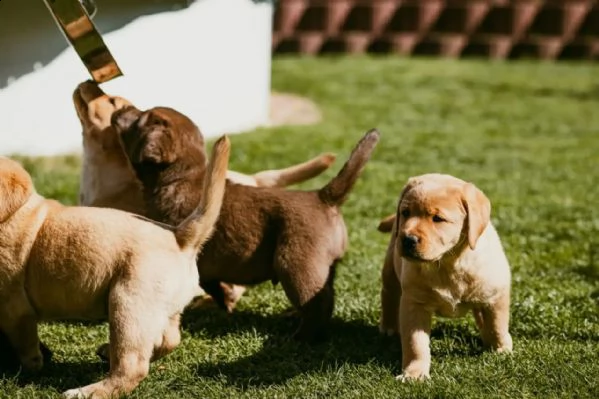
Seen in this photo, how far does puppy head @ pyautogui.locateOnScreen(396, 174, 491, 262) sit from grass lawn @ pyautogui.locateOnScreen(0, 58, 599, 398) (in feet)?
1.84

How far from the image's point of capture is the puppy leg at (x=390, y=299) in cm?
493

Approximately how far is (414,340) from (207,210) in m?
1.07

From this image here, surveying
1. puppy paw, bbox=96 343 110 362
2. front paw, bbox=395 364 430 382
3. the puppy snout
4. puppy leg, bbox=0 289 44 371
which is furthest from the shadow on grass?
puppy leg, bbox=0 289 44 371

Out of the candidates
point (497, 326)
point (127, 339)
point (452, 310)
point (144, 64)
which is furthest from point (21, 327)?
point (144, 64)

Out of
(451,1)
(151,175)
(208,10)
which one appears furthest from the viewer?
(451,1)

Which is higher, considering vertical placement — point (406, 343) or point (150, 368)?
point (150, 368)

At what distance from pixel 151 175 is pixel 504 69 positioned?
12.9m

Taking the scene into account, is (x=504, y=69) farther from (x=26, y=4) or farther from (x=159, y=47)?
(x=26, y=4)

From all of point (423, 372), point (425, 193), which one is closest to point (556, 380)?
point (423, 372)

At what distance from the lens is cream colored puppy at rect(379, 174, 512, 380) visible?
4.24m

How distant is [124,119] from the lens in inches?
200

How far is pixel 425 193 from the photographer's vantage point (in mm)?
4281

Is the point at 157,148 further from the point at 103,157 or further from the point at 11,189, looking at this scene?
the point at 11,189

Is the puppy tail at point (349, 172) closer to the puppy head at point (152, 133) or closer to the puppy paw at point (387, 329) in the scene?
the puppy paw at point (387, 329)
